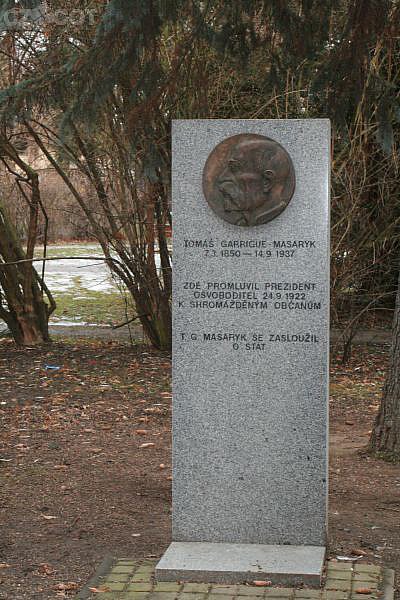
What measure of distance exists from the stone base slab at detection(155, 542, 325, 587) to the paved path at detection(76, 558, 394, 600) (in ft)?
0.15

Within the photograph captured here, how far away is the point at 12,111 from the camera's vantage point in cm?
789

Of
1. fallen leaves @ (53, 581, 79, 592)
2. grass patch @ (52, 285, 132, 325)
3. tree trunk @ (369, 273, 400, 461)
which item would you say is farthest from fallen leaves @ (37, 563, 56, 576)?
grass patch @ (52, 285, 132, 325)

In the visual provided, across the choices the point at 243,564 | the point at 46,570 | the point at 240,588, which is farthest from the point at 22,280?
the point at 240,588

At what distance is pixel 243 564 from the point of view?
4832 mm

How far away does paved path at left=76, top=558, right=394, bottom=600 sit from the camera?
4.55m

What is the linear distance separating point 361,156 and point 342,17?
3071 millimetres

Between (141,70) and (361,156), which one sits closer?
(141,70)

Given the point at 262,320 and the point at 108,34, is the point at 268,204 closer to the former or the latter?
the point at 262,320

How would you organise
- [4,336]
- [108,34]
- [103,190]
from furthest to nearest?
[4,336], [103,190], [108,34]

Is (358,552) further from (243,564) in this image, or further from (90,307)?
(90,307)

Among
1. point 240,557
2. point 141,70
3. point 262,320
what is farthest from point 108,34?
point 240,557

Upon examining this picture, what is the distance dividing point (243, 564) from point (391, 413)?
95.5 inches

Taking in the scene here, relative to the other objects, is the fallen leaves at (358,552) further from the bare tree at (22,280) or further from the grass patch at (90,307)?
the grass patch at (90,307)

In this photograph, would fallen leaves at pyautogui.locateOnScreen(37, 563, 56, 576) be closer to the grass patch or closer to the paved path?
the paved path
